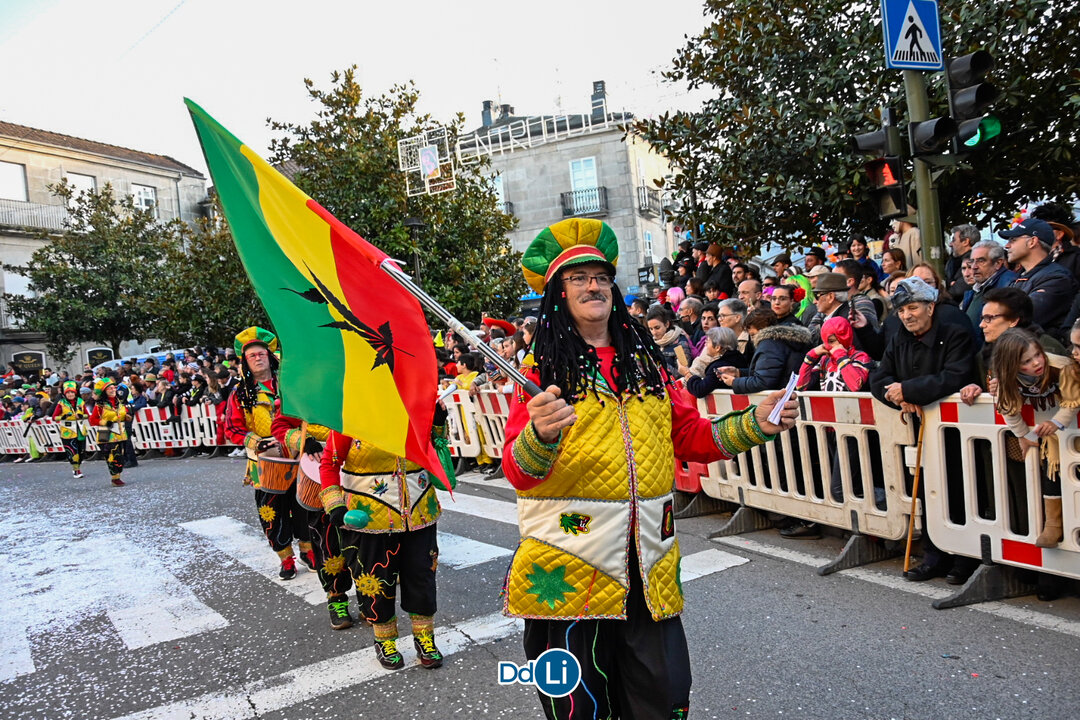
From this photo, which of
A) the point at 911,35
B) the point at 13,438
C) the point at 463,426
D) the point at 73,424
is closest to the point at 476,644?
the point at 911,35

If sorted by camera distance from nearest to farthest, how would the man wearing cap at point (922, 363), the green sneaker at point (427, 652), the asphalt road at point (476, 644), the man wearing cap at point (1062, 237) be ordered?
the asphalt road at point (476, 644) → the green sneaker at point (427, 652) → the man wearing cap at point (922, 363) → the man wearing cap at point (1062, 237)

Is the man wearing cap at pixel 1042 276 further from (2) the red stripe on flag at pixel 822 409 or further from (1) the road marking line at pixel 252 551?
(1) the road marking line at pixel 252 551

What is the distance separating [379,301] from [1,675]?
12.5 feet

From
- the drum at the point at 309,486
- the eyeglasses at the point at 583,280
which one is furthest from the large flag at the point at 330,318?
the drum at the point at 309,486

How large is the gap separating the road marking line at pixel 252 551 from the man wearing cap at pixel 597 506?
3784mm

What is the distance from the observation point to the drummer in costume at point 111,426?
14.1 m

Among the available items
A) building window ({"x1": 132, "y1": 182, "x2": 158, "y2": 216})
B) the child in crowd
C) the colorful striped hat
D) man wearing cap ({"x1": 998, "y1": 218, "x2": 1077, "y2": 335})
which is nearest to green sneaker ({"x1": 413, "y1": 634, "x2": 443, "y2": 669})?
the colorful striped hat

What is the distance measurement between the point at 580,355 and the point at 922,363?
3.33 m

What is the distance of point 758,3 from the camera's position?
9.41m

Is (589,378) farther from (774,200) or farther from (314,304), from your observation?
(774,200)

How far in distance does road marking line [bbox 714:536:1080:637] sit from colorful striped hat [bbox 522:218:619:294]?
319 centimetres

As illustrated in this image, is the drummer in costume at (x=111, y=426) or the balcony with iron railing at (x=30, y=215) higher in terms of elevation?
the balcony with iron railing at (x=30, y=215)

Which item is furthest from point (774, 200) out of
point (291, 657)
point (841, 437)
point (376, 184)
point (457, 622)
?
point (376, 184)

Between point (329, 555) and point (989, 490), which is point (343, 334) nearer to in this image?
point (329, 555)
